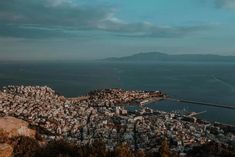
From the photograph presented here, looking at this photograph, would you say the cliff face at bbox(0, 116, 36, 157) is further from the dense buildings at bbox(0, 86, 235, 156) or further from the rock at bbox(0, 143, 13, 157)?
the dense buildings at bbox(0, 86, 235, 156)

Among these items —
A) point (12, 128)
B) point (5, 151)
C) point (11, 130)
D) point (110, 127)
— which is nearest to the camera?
point (5, 151)

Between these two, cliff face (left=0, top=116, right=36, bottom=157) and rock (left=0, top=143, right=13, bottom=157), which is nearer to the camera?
rock (left=0, top=143, right=13, bottom=157)

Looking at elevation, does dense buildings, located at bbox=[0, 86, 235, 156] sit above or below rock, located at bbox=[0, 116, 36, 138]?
below

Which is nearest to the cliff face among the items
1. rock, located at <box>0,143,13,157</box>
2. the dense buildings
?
rock, located at <box>0,143,13,157</box>

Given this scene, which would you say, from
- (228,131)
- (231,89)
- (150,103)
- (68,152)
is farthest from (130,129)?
(231,89)

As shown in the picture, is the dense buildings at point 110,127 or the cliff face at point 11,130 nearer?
the cliff face at point 11,130

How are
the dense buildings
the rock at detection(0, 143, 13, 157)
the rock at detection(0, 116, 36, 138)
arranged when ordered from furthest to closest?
1. the dense buildings
2. the rock at detection(0, 116, 36, 138)
3. the rock at detection(0, 143, 13, 157)

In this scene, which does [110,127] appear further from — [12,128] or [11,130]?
[11,130]

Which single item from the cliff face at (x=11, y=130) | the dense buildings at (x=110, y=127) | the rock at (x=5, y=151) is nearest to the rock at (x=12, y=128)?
the cliff face at (x=11, y=130)

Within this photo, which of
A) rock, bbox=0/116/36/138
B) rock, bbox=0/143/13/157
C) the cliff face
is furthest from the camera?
rock, bbox=0/116/36/138

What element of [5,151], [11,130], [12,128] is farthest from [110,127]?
[5,151]

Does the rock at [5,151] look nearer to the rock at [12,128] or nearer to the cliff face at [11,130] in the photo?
the cliff face at [11,130]
